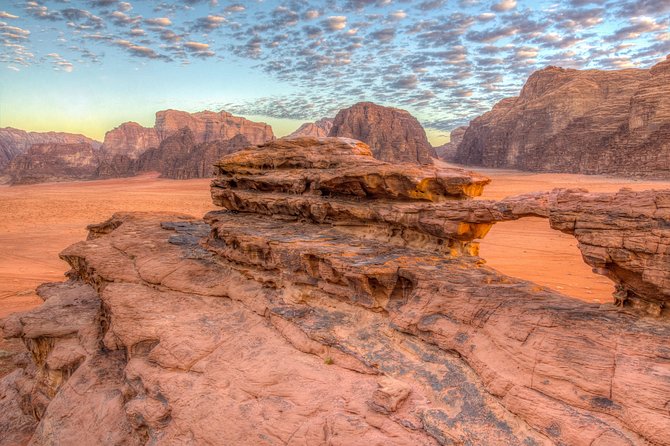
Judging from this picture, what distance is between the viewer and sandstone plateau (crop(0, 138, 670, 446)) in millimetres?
4465

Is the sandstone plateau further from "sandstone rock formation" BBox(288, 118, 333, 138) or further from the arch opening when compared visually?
Answer: "sandstone rock formation" BBox(288, 118, 333, 138)

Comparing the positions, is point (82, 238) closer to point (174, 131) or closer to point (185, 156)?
point (185, 156)

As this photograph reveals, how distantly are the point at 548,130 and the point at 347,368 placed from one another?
74934 millimetres

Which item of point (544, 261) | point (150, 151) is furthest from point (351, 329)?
point (150, 151)

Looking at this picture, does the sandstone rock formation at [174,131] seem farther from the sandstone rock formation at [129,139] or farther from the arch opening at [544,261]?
the arch opening at [544,261]

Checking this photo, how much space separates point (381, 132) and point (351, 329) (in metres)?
68.7

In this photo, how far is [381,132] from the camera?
236ft

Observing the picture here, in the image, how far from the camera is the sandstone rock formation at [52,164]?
297 ft

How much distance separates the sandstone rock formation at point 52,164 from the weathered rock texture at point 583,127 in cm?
8959

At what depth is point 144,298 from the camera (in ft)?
26.6

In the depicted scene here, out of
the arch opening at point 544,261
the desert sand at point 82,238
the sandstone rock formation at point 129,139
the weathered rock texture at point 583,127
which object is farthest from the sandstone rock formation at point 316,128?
the arch opening at point 544,261

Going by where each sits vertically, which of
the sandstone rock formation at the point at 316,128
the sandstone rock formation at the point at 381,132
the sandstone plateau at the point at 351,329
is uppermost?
the sandstone rock formation at the point at 316,128

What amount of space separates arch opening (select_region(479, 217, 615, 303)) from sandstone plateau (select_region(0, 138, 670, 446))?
620 cm

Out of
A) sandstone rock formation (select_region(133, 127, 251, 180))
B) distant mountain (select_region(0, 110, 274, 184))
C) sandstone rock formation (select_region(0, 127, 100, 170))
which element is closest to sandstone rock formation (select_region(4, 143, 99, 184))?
distant mountain (select_region(0, 110, 274, 184))
